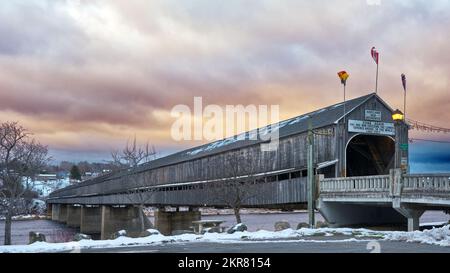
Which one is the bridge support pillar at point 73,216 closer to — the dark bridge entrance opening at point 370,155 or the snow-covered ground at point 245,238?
the dark bridge entrance opening at point 370,155

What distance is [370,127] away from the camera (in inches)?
1305

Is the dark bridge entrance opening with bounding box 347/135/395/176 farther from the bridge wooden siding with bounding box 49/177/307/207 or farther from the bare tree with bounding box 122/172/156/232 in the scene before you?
the bare tree with bounding box 122/172/156/232

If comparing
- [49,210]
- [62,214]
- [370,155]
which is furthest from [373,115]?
[49,210]

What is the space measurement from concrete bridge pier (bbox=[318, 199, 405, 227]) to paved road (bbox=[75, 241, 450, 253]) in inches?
619

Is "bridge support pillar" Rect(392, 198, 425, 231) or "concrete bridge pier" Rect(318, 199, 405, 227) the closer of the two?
"bridge support pillar" Rect(392, 198, 425, 231)

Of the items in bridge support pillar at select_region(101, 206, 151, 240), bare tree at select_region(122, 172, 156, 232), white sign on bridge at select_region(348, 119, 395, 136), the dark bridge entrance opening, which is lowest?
bridge support pillar at select_region(101, 206, 151, 240)

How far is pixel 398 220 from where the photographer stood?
105 ft

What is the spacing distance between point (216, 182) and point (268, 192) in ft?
16.2

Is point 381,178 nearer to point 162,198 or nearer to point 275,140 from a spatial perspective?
point 275,140

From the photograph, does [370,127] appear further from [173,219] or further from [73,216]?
[73,216]

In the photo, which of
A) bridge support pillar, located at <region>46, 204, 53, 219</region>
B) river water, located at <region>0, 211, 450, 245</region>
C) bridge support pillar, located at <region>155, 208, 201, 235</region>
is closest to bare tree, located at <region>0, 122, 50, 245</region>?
river water, located at <region>0, 211, 450, 245</region>

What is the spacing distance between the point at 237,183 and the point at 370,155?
11041mm

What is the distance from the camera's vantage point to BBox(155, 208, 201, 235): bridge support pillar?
186 ft
